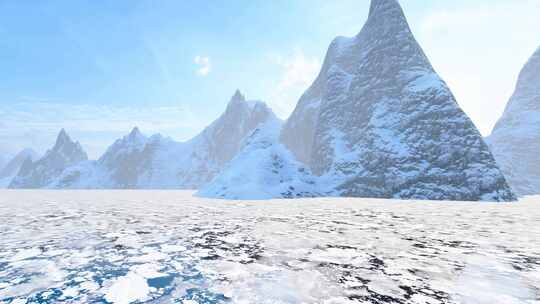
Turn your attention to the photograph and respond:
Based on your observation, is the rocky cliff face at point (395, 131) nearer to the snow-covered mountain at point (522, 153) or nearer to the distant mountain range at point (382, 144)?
the distant mountain range at point (382, 144)

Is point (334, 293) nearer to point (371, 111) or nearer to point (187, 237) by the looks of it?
point (187, 237)

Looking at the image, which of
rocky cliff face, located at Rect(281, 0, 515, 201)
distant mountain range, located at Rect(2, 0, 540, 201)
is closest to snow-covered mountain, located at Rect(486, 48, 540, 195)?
distant mountain range, located at Rect(2, 0, 540, 201)

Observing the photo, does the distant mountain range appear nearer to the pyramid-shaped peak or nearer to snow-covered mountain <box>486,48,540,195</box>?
the pyramid-shaped peak

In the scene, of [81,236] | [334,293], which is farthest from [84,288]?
[81,236]

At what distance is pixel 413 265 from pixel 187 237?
884 centimetres

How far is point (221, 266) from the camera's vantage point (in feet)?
31.0

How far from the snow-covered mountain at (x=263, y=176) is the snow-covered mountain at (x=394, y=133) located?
2.84ft

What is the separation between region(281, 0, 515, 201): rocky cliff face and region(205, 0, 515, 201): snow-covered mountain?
9.7 inches

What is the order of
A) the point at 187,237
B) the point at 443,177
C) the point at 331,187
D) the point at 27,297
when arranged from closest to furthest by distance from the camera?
the point at 27,297
the point at 187,237
the point at 443,177
the point at 331,187

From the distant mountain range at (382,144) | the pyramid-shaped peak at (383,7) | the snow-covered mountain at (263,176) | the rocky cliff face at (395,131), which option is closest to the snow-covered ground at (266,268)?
the snow-covered mountain at (263,176)

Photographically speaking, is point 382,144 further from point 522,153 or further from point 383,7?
point 522,153

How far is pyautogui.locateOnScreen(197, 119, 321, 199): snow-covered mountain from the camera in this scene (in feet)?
223

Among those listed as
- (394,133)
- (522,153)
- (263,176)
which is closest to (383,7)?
(394,133)

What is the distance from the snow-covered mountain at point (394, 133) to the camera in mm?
90312
